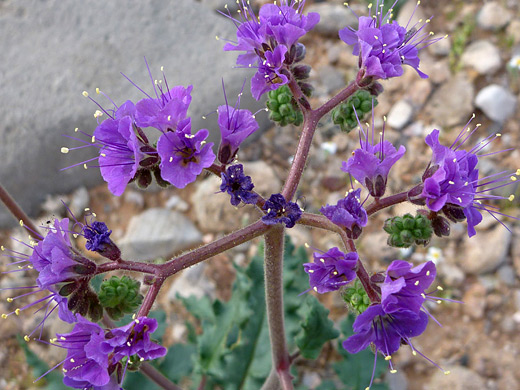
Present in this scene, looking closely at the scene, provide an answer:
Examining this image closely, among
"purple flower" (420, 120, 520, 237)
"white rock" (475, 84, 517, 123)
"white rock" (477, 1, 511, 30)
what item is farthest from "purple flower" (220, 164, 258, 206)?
"white rock" (477, 1, 511, 30)

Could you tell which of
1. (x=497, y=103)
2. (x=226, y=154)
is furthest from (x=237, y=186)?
(x=497, y=103)

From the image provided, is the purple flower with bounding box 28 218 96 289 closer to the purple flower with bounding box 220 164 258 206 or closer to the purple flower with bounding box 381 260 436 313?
the purple flower with bounding box 220 164 258 206

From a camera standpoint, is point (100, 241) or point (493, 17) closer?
point (100, 241)

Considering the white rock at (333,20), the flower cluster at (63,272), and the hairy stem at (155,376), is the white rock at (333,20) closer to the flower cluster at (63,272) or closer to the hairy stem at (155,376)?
the hairy stem at (155,376)

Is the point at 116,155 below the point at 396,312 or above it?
above

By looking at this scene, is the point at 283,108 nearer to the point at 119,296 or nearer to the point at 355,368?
the point at 119,296

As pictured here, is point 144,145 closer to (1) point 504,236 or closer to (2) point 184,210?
(2) point 184,210
